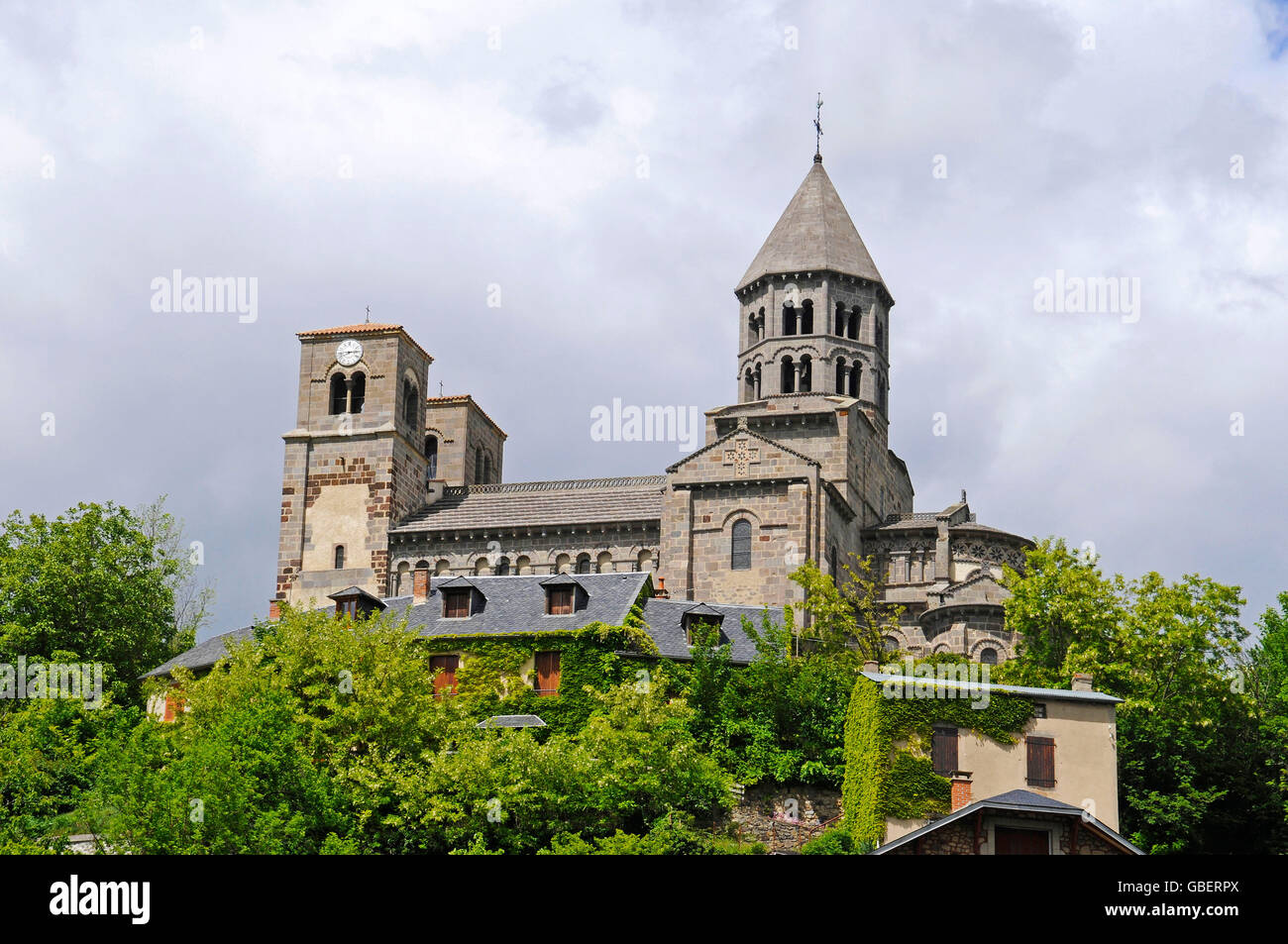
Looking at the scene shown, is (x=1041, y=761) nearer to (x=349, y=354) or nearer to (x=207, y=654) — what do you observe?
(x=207, y=654)

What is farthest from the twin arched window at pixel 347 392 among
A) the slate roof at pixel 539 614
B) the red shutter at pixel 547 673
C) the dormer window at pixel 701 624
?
the red shutter at pixel 547 673

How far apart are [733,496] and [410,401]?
56.7ft

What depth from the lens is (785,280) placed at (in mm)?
75562

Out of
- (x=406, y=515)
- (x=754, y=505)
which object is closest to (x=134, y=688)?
(x=406, y=515)

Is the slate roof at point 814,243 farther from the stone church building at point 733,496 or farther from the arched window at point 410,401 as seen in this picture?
the arched window at point 410,401

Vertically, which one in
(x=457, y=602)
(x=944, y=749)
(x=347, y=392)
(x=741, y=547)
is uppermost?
(x=347, y=392)

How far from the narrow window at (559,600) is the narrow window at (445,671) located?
132 inches

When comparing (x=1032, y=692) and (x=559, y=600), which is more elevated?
(x=559, y=600)

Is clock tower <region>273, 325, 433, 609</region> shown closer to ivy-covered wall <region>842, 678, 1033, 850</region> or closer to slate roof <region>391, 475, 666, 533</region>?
slate roof <region>391, 475, 666, 533</region>

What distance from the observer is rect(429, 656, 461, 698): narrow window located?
47031 millimetres

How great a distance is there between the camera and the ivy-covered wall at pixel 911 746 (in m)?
39.1

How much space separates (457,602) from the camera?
49969mm

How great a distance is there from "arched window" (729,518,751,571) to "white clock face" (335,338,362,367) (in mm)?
19461

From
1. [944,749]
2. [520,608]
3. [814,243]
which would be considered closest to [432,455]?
[814,243]
